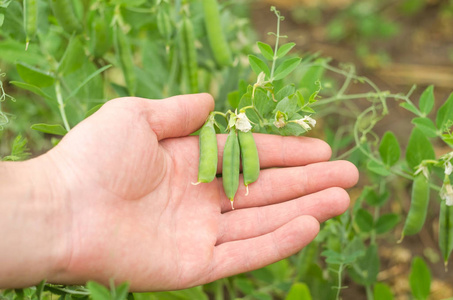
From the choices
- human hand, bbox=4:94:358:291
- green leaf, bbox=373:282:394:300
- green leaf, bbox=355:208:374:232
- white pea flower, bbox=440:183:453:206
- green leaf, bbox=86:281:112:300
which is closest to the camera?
green leaf, bbox=86:281:112:300

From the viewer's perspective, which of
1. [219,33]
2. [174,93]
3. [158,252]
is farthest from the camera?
[174,93]

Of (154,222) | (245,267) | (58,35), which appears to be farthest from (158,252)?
(58,35)

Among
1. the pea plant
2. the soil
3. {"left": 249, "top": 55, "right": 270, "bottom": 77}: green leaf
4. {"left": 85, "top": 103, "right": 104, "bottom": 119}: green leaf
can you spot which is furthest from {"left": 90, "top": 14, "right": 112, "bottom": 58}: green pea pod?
the soil

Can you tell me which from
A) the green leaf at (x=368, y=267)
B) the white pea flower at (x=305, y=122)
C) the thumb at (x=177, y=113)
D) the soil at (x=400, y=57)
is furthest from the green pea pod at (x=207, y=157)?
the soil at (x=400, y=57)

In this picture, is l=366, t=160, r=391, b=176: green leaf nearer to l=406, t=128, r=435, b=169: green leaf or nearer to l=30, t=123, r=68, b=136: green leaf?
l=406, t=128, r=435, b=169: green leaf

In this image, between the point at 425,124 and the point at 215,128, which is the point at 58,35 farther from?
the point at 425,124

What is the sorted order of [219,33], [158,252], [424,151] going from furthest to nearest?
[219,33] → [424,151] → [158,252]

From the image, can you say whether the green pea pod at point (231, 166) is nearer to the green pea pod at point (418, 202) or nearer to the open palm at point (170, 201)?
the open palm at point (170, 201)

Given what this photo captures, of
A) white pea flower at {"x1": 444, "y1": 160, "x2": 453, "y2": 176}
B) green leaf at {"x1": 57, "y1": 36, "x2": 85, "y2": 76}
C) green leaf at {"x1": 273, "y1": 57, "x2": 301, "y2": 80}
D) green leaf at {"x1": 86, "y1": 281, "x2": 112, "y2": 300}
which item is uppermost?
green leaf at {"x1": 57, "y1": 36, "x2": 85, "y2": 76}
